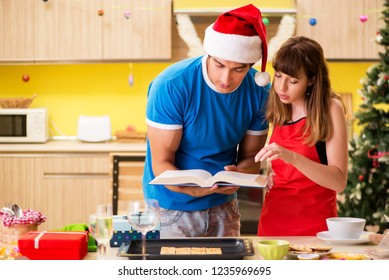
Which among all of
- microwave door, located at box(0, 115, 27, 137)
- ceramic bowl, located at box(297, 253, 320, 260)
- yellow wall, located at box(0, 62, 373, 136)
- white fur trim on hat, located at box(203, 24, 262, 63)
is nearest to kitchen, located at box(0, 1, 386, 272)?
yellow wall, located at box(0, 62, 373, 136)

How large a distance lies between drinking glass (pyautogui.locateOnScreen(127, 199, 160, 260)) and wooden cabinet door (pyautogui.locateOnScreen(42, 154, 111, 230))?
2.59 m

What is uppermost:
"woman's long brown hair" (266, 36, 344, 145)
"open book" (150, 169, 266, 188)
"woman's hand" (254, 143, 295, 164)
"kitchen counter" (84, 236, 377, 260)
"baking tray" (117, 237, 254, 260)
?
Answer: "woman's long brown hair" (266, 36, 344, 145)

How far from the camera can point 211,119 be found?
2248 millimetres

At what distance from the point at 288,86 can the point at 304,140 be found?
0.18 m

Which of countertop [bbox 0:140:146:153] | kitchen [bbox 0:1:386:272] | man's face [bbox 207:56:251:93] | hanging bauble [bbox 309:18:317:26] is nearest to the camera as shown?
man's face [bbox 207:56:251:93]

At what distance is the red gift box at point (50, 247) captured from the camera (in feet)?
5.54

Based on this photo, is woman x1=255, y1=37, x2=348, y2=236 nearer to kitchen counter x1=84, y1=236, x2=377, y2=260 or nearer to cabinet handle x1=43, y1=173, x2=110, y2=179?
kitchen counter x1=84, y1=236, x2=377, y2=260

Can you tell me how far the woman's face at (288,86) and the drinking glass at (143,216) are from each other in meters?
0.66

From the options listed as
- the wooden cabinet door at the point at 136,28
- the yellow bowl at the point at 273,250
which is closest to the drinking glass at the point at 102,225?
the yellow bowl at the point at 273,250

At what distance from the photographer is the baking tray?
5.57ft

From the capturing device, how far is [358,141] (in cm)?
398

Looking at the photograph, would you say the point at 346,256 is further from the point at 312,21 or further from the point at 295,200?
the point at 312,21
